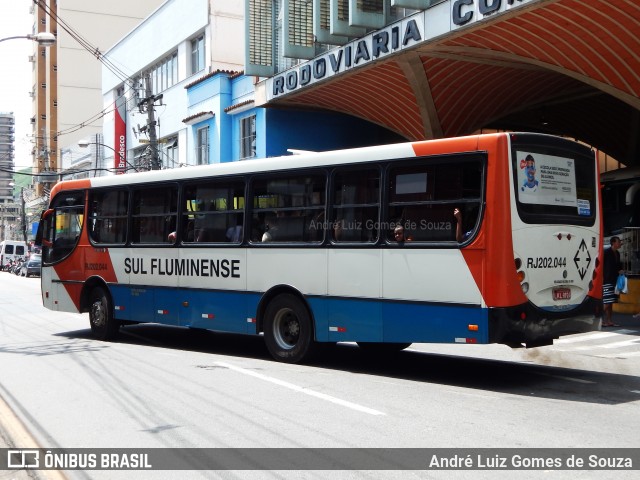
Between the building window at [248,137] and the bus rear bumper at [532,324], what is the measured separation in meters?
19.3

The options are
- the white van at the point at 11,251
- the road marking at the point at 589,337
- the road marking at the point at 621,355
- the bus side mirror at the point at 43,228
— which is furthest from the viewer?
the white van at the point at 11,251

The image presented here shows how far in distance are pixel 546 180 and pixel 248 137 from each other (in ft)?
65.5

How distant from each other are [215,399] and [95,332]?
7081mm

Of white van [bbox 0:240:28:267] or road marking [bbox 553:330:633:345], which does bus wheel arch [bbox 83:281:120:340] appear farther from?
white van [bbox 0:240:28:267]

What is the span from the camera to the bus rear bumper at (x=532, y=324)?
8945 mm

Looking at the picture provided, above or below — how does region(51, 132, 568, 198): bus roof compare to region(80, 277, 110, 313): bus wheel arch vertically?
above

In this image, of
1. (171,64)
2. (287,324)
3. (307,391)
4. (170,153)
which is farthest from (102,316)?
(171,64)

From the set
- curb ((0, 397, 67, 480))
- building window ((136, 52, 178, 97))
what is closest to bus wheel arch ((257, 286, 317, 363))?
curb ((0, 397, 67, 480))

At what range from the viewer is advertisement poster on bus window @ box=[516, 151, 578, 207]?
927cm

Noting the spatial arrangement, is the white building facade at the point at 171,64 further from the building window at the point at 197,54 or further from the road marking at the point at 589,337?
the road marking at the point at 589,337

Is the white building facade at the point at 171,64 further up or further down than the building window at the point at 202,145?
further up

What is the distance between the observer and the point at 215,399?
29.1ft

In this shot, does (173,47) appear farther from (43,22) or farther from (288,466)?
(43,22)

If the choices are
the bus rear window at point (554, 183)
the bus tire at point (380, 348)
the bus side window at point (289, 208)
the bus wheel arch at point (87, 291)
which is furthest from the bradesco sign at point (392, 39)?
the bus wheel arch at point (87, 291)
